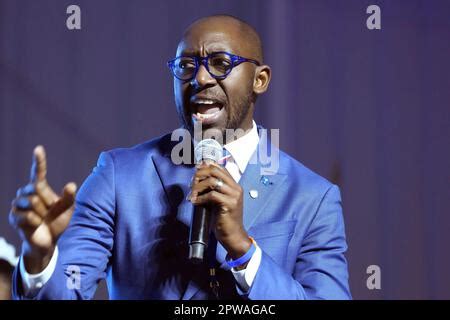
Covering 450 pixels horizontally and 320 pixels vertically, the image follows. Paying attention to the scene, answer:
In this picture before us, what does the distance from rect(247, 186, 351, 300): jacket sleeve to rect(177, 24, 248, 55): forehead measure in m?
0.50

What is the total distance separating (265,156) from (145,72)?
995 millimetres

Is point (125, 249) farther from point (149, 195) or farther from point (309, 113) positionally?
point (309, 113)

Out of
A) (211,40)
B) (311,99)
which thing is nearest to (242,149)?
(211,40)

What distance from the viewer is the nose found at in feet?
6.12

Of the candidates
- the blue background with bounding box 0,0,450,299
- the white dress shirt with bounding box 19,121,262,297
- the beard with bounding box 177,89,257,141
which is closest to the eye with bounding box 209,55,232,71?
the beard with bounding box 177,89,257,141

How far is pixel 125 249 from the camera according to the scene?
185 cm

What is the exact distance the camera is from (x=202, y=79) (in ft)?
6.12

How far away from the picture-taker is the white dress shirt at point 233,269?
1.57 metres

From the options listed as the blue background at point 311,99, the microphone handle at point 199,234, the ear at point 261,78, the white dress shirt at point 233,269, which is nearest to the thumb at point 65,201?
the white dress shirt at point 233,269

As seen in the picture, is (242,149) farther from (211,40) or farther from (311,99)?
(311,99)

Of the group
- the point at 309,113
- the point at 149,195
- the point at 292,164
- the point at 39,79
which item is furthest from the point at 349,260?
the point at 39,79

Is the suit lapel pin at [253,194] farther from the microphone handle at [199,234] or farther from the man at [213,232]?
the microphone handle at [199,234]

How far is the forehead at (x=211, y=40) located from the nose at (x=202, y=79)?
0.05 metres

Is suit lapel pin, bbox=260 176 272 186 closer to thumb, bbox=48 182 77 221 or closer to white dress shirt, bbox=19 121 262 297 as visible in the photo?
white dress shirt, bbox=19 121 262 297
